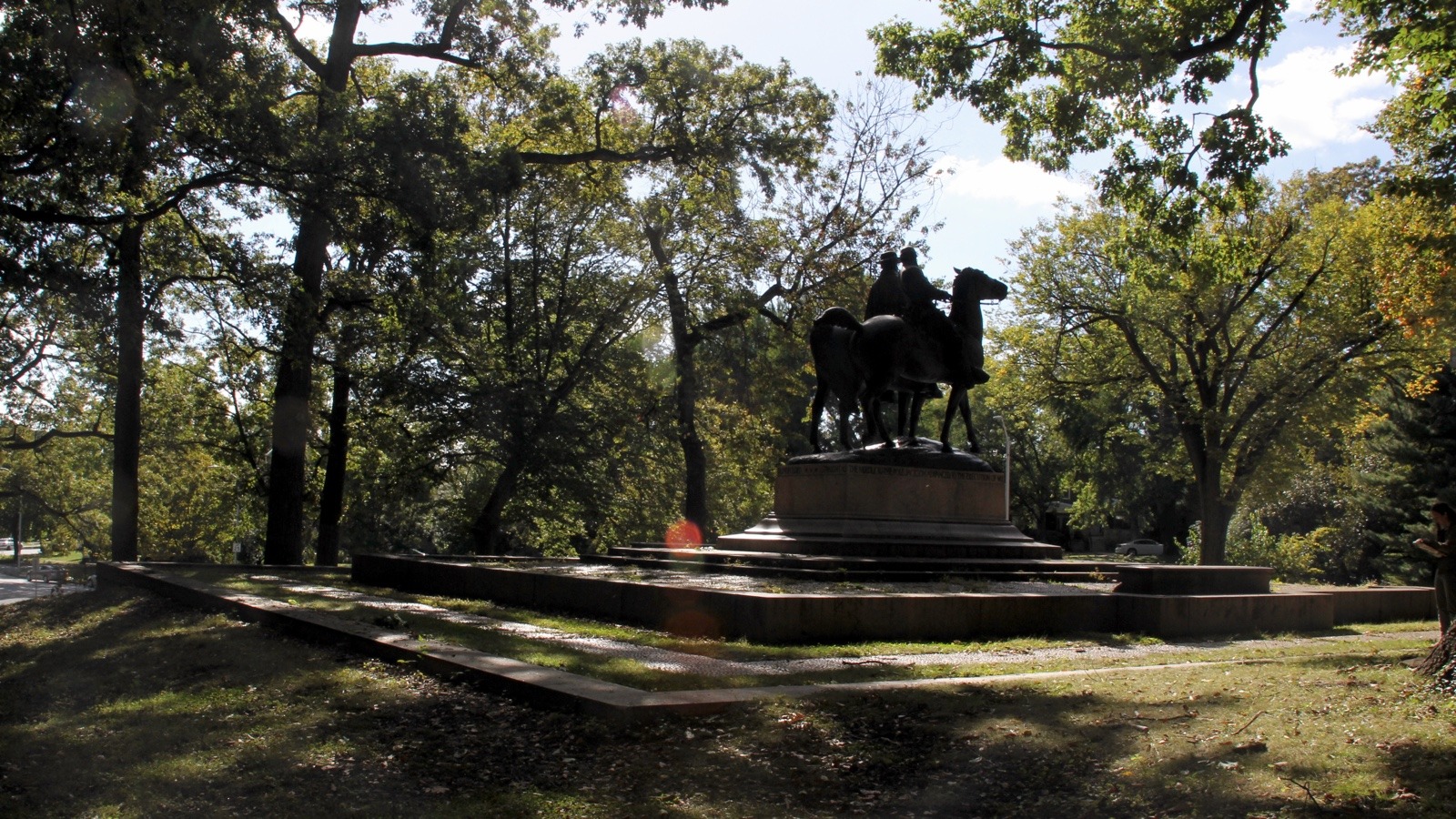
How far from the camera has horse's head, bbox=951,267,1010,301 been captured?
17406mm

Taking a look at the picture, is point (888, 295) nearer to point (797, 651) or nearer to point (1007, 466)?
point (797, 651)

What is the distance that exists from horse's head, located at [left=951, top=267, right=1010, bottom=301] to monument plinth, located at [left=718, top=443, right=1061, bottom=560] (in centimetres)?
233

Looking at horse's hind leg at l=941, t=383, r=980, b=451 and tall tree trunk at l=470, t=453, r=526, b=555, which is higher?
horse's hind leg at l=941, t=383, r=980, b=451

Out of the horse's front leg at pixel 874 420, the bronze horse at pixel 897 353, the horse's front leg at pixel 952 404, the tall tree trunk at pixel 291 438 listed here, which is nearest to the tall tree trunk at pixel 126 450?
the tall tree trunk at pixel 291 438

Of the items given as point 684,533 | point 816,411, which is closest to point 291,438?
point 816,411

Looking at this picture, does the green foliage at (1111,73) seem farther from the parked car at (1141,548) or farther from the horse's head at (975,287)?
the parked car at (1141,548)

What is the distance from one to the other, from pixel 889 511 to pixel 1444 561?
7.16 meters

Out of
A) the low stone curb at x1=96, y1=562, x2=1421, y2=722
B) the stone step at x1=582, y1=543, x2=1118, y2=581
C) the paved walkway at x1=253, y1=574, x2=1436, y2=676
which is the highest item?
the stone step at x1=582, y1=543, x2=1118, y2=581

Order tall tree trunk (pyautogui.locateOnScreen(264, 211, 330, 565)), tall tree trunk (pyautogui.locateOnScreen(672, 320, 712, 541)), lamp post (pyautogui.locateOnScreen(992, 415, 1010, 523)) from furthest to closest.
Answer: tall tree trunk (pyautogui.locateOnScreen(672, 320, 712, 541)) → tall tree trunk (pyautogui.locateOnScreen(264, 211, 330, 565)) → lamp post (pyautogui.locateOnScreen(992, 415, 1010, 523))

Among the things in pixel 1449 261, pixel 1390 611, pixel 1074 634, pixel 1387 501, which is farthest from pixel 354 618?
pixel 1387 501

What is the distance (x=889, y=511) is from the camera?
1622cm

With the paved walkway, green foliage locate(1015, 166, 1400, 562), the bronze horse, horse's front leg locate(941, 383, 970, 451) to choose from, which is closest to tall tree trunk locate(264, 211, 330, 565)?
the bronze horse

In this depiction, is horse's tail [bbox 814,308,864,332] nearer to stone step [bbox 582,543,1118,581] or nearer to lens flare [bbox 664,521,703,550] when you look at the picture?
stone step [bbox 582,543,1118,581]

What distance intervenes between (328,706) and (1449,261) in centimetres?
1951
